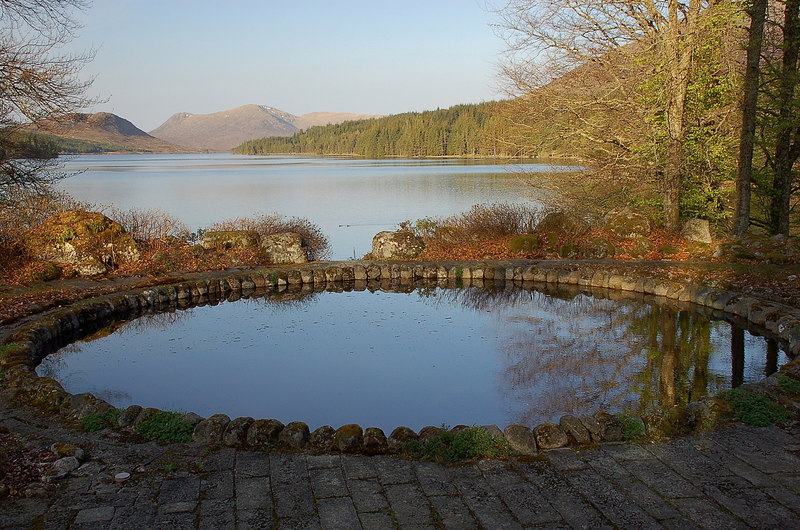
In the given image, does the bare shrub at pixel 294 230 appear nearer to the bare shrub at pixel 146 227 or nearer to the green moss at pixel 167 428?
the bare shrub at pixel 146 227

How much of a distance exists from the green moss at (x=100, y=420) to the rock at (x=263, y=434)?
4.21 ft

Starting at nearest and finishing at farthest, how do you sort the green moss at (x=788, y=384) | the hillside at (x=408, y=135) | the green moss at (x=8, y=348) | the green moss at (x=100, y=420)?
the green moss at (x=100, y=420) → the green moss at (x=788, y=384) → the green moss at (x=8, y=348) → the hillside at (x=408, y=135)

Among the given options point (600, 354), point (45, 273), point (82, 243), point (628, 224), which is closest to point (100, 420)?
point (600, 354)

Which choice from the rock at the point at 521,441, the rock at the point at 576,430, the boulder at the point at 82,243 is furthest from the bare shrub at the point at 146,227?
the rock at the point at 576,430

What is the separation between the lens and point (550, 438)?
494 cm

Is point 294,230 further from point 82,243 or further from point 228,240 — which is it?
point 82,243

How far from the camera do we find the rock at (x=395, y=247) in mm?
14797

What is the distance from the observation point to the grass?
4.72 m

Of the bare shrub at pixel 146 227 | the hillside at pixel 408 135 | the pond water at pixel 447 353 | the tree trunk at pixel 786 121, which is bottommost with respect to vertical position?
the pond water at pixel 447 353

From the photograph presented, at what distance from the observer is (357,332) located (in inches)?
375

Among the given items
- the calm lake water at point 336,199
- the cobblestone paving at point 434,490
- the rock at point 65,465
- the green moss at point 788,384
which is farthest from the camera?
the calm lake water at point 336,199

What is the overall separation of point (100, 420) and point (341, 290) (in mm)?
7303

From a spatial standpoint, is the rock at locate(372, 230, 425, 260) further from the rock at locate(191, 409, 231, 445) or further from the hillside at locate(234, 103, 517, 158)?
the hillside at locate(234, 103, 517, 158)

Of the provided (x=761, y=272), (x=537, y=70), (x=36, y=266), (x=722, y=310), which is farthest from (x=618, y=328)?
(x=36, y=266)
